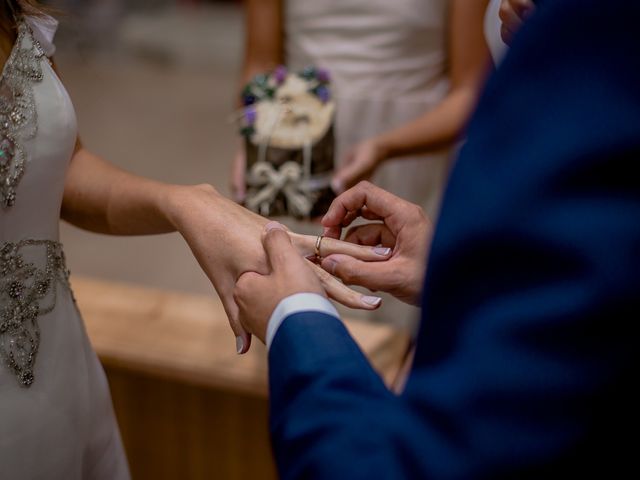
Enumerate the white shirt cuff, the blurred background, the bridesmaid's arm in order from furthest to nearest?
the blurred background → the bridesmaid's arm → the white shirt cuff

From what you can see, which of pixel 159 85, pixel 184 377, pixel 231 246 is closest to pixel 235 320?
pixel 231 246

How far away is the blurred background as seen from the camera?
1855 mm

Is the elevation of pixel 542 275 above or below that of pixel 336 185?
above

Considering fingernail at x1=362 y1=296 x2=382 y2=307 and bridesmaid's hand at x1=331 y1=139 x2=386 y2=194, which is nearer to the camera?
fingernail at x1=362 y1=296 x2=382 y2=307

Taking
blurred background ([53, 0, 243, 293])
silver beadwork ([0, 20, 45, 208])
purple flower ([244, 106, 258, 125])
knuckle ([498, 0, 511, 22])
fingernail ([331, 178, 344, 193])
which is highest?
knuckle ([498, 0, 511, 22])

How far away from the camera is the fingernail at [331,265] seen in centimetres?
76

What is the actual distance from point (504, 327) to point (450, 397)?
0.18ft

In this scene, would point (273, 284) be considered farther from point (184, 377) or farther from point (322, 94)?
point (184, 377)

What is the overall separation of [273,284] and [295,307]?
2.0 inches

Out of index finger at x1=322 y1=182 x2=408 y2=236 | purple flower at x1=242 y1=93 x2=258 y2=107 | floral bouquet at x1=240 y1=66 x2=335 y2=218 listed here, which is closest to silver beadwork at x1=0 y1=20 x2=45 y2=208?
index finger at x1=322 y1=182 x2=408 y2=236

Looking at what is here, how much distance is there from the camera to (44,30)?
2.74ft

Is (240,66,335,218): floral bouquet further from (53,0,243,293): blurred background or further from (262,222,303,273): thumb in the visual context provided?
A: (262,222,303,273): thumb

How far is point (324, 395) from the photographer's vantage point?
1.85 ft

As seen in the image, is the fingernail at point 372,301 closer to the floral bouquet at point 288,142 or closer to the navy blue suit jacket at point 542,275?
the navy blue suit jacket at point 542,275
